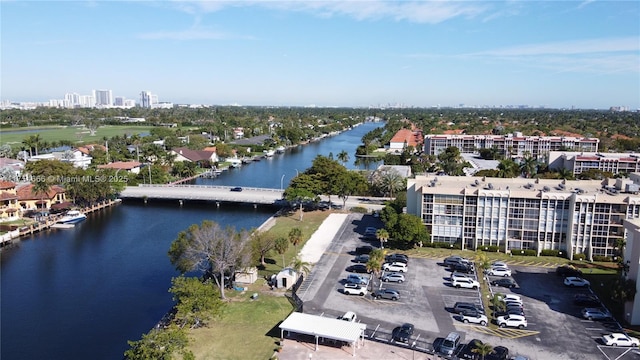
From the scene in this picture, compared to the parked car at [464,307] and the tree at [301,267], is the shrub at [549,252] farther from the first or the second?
the tree at [301,267]

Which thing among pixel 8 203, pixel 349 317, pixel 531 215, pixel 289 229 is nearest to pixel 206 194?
pixel 289 229

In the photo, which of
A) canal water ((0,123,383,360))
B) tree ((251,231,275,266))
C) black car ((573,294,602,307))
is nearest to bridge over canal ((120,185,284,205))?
canal water ((0,123,383,360))

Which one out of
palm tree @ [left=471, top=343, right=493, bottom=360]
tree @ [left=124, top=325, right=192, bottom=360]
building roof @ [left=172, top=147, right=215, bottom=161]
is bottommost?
palm tree @ [left=471, top=343, right=493, bottom=360]

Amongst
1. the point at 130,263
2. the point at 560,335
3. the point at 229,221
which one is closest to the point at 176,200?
the point at 229,221

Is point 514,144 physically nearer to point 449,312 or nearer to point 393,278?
point 393,278

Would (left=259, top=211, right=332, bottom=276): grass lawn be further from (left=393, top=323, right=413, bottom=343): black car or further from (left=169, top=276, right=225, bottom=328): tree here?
(left=393, top=323, right=413, bottom=343): black car

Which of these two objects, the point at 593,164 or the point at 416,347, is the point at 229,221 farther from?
the point at 593,164
